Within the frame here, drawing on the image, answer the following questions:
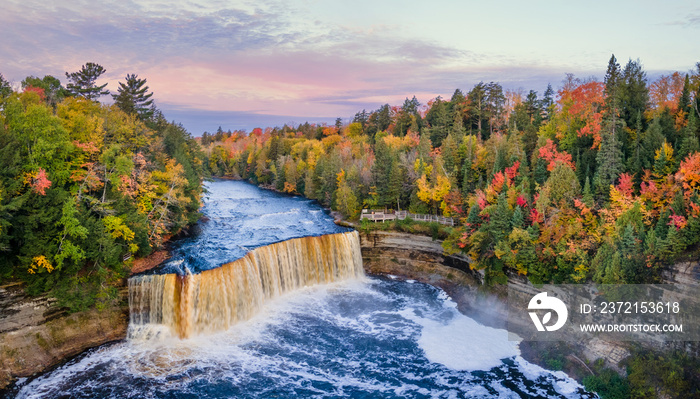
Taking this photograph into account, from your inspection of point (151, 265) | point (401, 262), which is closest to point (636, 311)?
point (401, 262)

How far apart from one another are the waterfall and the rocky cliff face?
2.19 m

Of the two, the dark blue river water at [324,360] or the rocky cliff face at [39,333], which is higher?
the rocky cliff face at [39,333]

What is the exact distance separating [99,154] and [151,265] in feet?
33.5

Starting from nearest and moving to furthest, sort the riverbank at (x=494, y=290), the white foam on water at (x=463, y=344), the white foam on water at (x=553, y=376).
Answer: the riverbank at (x=494, y=290), the white foam on water at (x=553, y=376), the white foam on water at (x=463, y=344)

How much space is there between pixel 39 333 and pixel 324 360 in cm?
1777

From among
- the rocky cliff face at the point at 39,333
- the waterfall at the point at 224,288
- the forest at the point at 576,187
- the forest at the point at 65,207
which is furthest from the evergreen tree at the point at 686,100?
the rocky cliff face at the point at 39,333

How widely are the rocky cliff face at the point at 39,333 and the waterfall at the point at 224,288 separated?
7.17 ft

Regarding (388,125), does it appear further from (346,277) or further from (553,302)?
(553,302)

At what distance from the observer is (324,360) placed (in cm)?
2684

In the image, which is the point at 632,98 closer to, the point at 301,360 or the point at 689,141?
the point at 689,141

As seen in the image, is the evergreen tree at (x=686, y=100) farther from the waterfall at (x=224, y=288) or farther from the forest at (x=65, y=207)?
the forest at (x=65, y=207)

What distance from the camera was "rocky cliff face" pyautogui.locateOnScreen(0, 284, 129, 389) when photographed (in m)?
23.9

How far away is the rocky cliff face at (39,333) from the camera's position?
78.3 feet

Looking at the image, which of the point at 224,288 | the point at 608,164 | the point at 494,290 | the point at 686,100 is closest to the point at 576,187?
the point at 608,164
